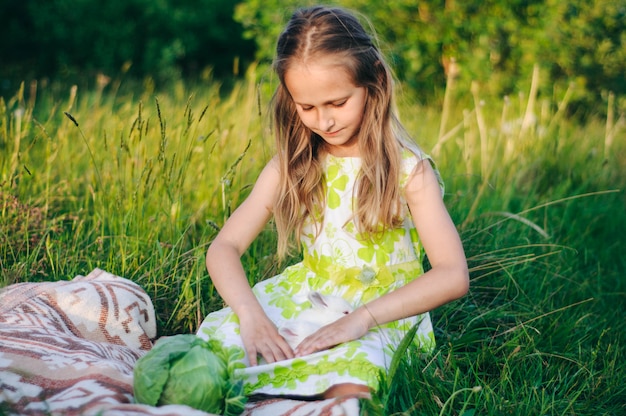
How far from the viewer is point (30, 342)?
6.90ft

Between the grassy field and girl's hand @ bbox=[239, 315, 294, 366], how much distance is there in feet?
1.15

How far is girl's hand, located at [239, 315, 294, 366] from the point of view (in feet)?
6.81

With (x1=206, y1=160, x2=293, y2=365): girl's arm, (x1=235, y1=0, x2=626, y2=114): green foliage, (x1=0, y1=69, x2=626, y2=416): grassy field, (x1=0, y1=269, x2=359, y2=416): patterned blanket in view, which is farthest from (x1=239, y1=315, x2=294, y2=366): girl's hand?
(x1=235, y1=0, x2=626, y2=114): green foliage

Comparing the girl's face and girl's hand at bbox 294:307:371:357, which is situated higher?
the girl's face

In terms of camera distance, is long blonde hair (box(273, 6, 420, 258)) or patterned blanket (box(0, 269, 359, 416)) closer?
patterned blanket (box(0, 269, 359, 416))

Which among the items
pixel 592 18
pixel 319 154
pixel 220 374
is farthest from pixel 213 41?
pixel 220 374

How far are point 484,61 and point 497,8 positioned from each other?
547mm

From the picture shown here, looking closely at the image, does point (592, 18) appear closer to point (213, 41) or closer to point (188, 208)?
point (188, 208)

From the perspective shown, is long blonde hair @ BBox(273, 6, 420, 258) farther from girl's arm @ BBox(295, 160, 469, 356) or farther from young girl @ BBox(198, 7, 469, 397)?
girl's arm @ BBox(295, 160, 469, 356)

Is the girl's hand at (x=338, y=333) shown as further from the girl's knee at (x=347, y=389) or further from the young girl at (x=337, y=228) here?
the girl's knee at (x=347, y=389)

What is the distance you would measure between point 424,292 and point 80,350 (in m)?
1.07

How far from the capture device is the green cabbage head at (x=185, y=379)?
69.8 inches

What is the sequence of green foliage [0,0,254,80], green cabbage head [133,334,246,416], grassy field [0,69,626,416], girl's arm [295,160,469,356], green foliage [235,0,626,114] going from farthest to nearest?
green foliage [0,0,254,80] < green foliage [235,0,626,114] < grassy field [0,69,626,416] < girl's arm [295,160,469,356] < green cabbage head [133,334,246,416]

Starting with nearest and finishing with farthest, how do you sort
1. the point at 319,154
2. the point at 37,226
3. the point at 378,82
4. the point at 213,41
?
the point at 378,82
the point at 319,154
the point at 37,226
the point at 213,41
